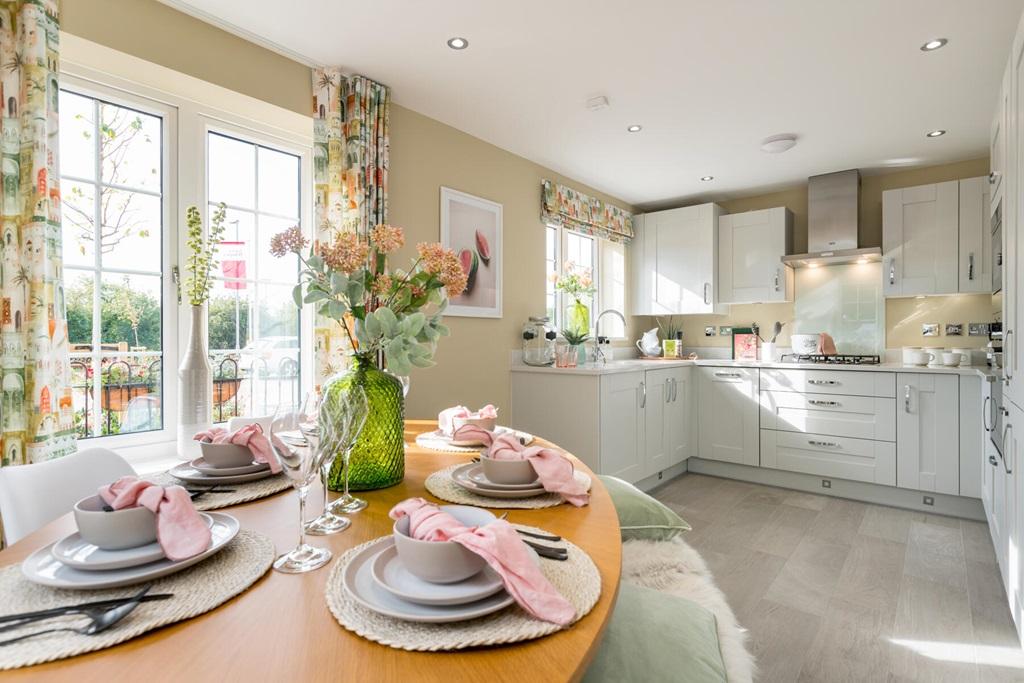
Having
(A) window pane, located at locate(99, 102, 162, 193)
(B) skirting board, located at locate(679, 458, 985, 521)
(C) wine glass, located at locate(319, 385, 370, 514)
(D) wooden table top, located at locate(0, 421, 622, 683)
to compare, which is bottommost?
(B) skirting board, located at locate(679, 458, 985, 521)

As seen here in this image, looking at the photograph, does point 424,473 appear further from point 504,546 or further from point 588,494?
point 504,546

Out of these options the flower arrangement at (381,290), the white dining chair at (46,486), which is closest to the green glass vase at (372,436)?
the flower arrangement at (381,290)

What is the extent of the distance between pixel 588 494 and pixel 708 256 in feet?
12.7

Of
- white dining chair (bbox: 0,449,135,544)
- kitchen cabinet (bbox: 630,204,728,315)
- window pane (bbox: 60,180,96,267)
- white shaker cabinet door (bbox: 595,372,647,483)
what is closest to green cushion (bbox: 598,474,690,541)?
white dining chair (bbox: 0,449,135,544)

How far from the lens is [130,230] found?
2115 millimetres

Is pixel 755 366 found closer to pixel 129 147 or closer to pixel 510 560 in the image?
pixel 510 560

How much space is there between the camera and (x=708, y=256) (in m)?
4.46

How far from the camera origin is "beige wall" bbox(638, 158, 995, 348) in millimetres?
3734

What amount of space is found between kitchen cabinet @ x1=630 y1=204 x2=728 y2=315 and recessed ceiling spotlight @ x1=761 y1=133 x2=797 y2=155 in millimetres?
1034

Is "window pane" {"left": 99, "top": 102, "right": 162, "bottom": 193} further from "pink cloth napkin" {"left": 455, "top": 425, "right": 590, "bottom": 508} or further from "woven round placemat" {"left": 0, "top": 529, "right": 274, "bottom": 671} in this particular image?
"pink cloth napkin" {"left": 455, "top": 425, "right": 590, "bottom": 508}

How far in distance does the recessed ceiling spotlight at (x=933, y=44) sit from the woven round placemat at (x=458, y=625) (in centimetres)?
281

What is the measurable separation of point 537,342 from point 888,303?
2768 millimetres

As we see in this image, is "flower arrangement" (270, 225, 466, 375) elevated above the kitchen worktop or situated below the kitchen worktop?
above

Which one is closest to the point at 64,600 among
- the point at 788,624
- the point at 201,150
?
the point at 201,150
